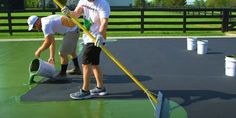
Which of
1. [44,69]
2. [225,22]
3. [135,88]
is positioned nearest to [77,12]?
[44,69]

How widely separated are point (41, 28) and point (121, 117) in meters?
2.49

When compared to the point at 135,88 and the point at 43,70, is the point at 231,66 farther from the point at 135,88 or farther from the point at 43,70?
the point at 43,70

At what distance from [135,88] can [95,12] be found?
155cm

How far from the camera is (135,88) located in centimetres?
636

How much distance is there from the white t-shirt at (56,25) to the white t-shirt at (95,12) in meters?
1.01

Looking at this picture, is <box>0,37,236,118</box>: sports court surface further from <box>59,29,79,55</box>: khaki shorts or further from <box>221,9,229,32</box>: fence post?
<box>221,9,229,32</box>: fence post

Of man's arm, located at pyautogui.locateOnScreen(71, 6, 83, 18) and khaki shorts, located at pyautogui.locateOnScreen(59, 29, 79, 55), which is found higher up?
man's arm, located at pyautogui.locateOnScreen(71, 6, 83, 18)

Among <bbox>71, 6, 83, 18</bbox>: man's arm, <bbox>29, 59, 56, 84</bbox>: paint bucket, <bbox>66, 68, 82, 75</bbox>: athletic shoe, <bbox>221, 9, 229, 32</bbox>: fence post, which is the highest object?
<bbox>71, 6, 83, 18</bbox>: man's arm

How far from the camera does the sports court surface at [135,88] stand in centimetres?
520

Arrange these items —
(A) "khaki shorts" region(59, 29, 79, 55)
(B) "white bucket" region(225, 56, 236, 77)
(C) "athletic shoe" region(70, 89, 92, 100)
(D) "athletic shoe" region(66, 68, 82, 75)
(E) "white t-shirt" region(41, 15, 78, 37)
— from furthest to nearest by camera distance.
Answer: (D) "athletic shoe" region(66, 68, 82, 75) < (B) "white bucket" region(225, 56, 236, 77) < (A) "khaki shorts" region(59, 29, 79, 55) < (E) "white t-shirt" region(41, 15, 78, 37) < (C) "athletic shoe" region(70, 89, 92, 100)

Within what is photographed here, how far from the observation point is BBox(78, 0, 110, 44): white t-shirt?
548cm

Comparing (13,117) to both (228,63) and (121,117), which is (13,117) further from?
(228,63)

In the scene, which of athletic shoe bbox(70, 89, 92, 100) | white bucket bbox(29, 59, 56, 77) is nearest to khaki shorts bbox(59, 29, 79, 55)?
white bucket bbox(29, 59, 56, 77)

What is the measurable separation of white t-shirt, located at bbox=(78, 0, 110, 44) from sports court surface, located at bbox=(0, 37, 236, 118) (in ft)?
3.44
